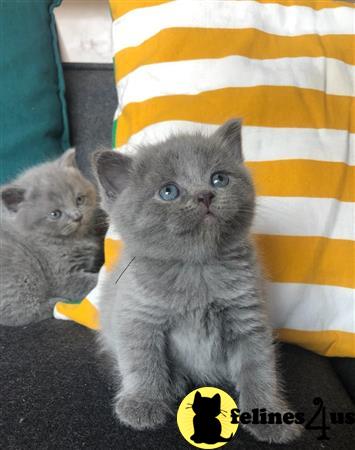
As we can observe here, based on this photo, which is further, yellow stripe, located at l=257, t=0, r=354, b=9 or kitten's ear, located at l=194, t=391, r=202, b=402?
yellow stripe, located at l=257, t=0, r=354, b=9

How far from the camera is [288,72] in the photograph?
1064 millimetres

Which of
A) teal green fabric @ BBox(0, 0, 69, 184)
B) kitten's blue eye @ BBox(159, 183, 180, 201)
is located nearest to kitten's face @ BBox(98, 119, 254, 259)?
kitten's blue eye @ BBox(159, 183, 180, 201)

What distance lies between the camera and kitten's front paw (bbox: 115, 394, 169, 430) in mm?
707

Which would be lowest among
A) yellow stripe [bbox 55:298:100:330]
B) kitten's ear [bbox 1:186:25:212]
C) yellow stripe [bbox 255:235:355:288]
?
yellow stripe [bbox 55:298:100:330]

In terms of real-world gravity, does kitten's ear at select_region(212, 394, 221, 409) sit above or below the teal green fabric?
below

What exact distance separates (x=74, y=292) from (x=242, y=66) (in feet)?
2.58

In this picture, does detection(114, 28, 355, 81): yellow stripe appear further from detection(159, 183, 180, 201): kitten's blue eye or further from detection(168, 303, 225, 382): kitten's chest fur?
detection(168, 303, 225, 382): kitten's chest fur

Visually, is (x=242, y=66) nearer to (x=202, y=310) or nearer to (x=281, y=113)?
(x=281, y=113)

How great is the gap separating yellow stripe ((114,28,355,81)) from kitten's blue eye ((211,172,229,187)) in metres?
0.42

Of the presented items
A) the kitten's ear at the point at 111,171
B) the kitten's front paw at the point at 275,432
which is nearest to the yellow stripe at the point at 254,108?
the kitten's ear at the point at 111,171

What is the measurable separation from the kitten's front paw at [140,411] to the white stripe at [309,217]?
440 mm

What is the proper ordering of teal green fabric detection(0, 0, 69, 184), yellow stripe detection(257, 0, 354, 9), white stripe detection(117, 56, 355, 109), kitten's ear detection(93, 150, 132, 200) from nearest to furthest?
1. kitten's ear detection(93, 150, 132, 200)
2. white stripe detection(117, 56, 355, 109)
3. yellow stripe detection(257, 0, 354, 9)
4. teal green fabric detection(0, 0, 69, 184)

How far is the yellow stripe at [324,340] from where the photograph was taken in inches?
37.3

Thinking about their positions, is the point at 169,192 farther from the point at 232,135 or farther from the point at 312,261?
the point at 312,261
